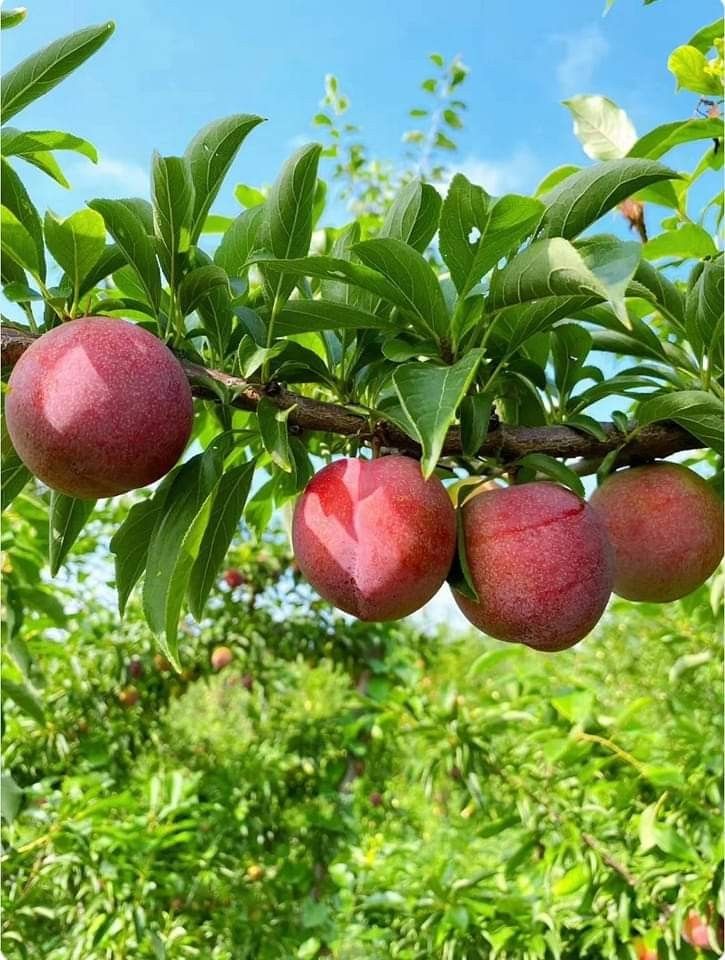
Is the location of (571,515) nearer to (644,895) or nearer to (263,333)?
(263,333)

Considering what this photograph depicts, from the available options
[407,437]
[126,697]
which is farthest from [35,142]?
[126,697]

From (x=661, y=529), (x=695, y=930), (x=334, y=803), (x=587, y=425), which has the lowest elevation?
(x=334, y=803)

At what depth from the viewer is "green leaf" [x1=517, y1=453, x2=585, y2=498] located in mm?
825

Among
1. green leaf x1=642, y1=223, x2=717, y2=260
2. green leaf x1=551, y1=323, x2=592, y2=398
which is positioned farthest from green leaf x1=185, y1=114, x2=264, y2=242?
green leaf x1=642, y1=223, x2=717, y2=260

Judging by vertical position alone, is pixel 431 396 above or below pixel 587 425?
above

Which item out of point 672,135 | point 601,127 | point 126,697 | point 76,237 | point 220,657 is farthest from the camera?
point 220,657

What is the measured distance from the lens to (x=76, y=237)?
0.75 metres

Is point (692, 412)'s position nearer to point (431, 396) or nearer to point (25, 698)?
point (431, 396)

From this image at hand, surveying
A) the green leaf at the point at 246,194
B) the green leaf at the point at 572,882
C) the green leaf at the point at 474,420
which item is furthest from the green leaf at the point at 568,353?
the green leaf at the point at 572,882

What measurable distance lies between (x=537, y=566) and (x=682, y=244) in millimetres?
656

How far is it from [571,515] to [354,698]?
1887 mm

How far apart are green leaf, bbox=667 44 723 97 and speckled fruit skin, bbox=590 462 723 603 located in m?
0.67

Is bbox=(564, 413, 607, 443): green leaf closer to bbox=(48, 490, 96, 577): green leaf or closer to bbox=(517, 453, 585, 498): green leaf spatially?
bbox=(517, 453, 585, 498): green leaf

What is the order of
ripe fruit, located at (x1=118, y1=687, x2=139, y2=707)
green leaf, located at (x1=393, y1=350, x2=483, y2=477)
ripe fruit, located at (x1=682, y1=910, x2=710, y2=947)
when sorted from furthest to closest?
1. ripe fruit, located at (x1=118, y1=687, x2=139, y2=707)
2. ripe fruit, located at (x1=682, y1=910, x2=710, y2=947)
3. green leaf, located at (x1=393, y1=350, x2=483, y2=477)
